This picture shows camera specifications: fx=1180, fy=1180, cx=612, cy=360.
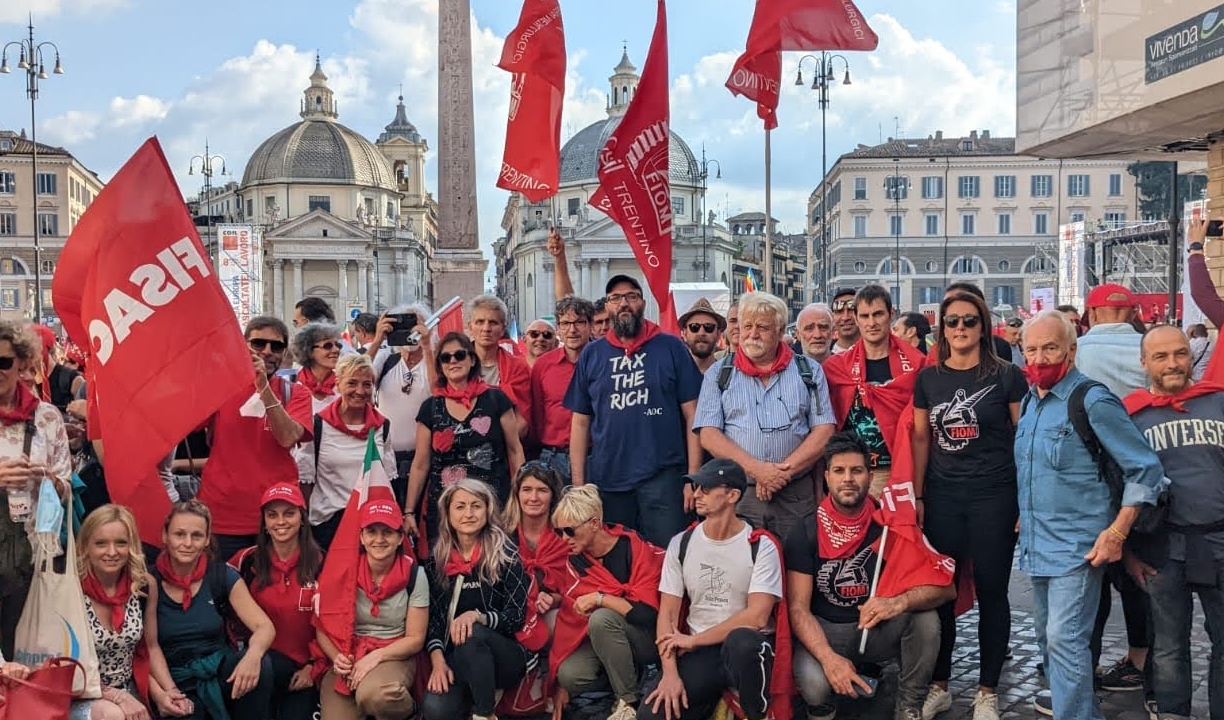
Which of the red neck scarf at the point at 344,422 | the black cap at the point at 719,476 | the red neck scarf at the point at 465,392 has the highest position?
the red neck scarf at the point at 465,392

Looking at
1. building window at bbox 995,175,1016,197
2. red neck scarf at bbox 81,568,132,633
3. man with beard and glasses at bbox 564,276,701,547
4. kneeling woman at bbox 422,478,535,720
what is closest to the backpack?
man with beard and glasses at bbox 564,276,701,547

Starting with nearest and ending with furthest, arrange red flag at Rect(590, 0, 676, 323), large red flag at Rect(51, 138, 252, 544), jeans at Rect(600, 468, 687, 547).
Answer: large red flag at Rect(51, 138, 252, 544) → jeans at Rect(600, 468, 687, 547) → red flag at Rect(590, 0, 676, 323)

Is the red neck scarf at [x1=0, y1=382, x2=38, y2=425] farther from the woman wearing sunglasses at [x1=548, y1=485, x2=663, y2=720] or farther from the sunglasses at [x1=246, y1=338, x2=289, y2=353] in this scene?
the woman wearing sunglasses at [x1=548, y1=485, x2=663, y2=720]

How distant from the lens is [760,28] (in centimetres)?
880

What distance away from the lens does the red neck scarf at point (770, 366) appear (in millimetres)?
6012

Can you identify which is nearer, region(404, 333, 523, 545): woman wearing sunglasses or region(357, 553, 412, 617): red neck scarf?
region(357, 553, 412, 617): red neck scarf

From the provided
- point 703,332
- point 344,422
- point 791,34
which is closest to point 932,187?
point 791,34

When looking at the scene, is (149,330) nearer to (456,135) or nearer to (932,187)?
(456,135)

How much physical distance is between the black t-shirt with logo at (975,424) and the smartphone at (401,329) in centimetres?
308

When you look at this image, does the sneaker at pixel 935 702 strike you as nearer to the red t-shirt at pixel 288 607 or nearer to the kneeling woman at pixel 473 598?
the kneeling woman at pixel 473 598

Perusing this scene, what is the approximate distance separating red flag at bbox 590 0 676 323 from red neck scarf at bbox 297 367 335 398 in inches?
83.0

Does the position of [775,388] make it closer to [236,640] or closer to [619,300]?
[619,300]

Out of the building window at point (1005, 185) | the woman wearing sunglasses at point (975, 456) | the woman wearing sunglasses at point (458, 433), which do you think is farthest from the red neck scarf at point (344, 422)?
the building window at point (1005, 185)

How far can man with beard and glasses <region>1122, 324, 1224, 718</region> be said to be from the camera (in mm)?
5070
